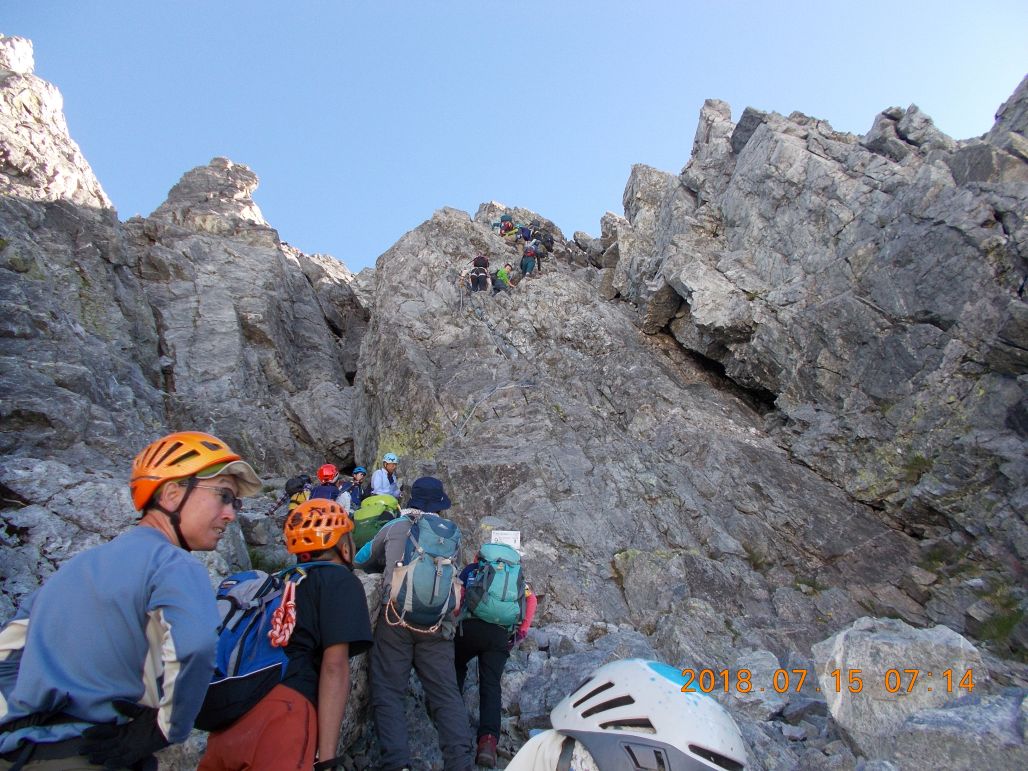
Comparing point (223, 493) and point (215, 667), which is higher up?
point (223, 493)

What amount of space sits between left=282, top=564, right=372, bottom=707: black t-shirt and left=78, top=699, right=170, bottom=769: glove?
5.45 ft

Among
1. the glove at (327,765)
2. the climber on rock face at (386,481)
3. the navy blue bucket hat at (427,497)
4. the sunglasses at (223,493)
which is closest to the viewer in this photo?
the sunglasses at (223,493)

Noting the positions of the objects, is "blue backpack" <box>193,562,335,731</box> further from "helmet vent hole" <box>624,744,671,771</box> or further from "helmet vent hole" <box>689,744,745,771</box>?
"helmet vent hole" <box>689,744,745,771</box>

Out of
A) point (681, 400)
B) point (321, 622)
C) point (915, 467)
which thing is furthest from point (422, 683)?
point (681, 400)

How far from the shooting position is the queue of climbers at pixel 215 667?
9.27 feet

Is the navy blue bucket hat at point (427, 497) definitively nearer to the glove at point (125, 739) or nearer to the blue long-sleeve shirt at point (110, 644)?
the blue long-sleeve shirt at point (110, 644)

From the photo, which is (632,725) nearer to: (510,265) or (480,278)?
(480,278)

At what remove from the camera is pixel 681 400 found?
21000 mm

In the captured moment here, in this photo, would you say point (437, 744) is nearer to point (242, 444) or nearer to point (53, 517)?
point (53, 517)

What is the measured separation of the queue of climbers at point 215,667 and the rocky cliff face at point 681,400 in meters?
2.46

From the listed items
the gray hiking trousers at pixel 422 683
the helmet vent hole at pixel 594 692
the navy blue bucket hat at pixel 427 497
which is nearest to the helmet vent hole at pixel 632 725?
the helmet vent hole at pixel 594 692

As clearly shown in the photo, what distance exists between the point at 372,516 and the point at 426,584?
11.8ft

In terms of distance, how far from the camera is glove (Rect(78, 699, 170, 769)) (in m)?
2.83

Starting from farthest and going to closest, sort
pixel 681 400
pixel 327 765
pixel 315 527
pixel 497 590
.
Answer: pixel 681 400 < pixel 497 590 < pixel 315 527 < pixel 327 765
